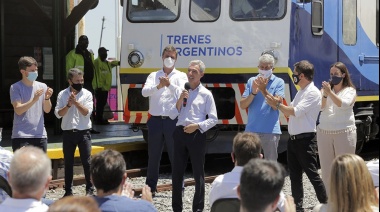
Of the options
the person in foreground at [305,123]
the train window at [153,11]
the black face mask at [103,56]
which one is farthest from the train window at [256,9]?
the black face mask at [103,56]

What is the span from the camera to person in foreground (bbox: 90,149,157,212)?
183 inches

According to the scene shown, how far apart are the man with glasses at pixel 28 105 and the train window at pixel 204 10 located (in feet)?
11.2

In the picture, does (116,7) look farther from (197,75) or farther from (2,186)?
(2,186)

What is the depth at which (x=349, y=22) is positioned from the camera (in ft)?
39.6

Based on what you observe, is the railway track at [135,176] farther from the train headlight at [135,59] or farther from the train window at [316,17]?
the train window at [316,17]

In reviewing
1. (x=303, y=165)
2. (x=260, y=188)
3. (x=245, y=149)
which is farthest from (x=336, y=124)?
(x=260, y=188)

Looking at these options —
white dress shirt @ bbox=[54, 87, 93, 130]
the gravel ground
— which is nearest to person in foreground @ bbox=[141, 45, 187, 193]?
the gravel ground

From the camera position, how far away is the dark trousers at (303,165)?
8.00 m

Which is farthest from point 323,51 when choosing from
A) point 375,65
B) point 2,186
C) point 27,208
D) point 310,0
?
point 27,208

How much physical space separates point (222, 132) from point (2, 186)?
538 centimetres

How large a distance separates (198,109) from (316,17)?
3809 mm

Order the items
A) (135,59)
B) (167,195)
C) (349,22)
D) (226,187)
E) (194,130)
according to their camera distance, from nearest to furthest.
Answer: (226,187), (194,130), (167,195), (135,59), (349,22)

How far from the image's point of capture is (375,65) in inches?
504

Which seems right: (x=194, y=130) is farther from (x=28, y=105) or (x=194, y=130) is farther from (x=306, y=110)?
(x=28, y=105)
